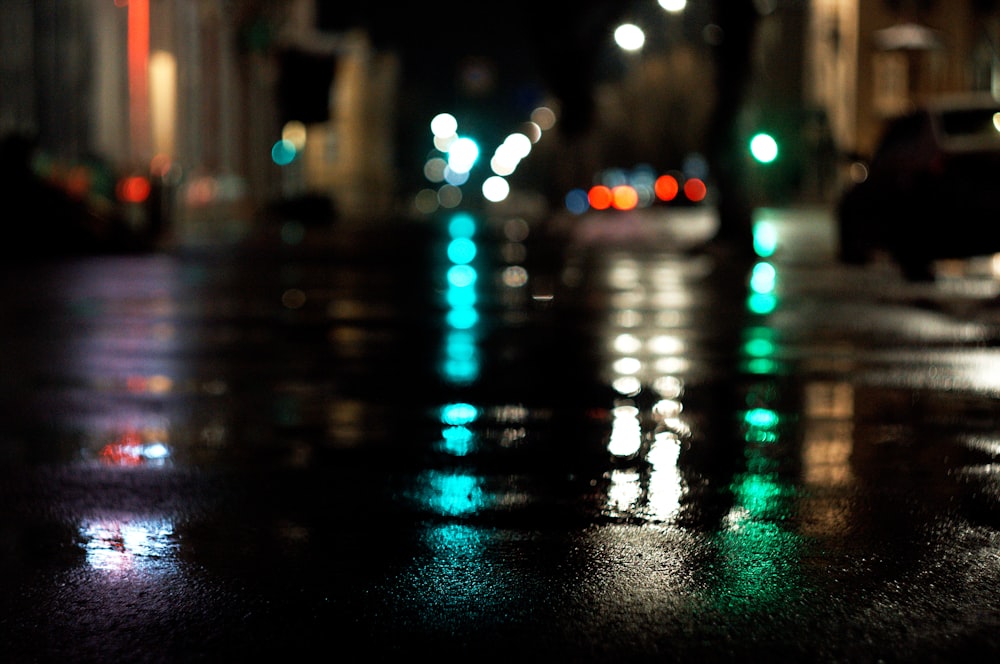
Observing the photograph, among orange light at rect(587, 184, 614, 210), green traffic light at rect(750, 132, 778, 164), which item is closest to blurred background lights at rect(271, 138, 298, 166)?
orange light at rect(587, 184, 614, 210)

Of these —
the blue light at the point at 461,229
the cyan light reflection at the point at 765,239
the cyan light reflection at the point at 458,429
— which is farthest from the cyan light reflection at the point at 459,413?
the blue light at the point at 461,229

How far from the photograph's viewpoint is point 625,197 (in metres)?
43.1

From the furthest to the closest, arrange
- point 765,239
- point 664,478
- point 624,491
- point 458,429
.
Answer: point 765,239 → point 458,429 → point 664,478 → point 624,491

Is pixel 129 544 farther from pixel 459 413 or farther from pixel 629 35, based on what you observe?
pixel 629 35

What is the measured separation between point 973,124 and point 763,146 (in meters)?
11.9

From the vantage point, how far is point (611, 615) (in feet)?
14.0

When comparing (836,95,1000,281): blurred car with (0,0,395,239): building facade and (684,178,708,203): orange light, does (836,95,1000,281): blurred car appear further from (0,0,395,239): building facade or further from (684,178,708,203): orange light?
(684,178,708,203): orange light

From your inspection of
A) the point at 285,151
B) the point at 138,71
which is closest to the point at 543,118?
the point at 285,151

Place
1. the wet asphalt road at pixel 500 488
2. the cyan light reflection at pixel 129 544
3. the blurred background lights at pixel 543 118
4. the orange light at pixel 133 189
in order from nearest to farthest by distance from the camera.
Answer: the wet asphalt road at pixel 500 488
the cyan light reflection at pixel 129 544
the orange light at pixel 133 189
the blurred background lights at pixel 543 118

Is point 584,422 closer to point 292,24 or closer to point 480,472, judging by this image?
point 480,472

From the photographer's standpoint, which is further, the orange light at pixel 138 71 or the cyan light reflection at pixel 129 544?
the orange light at pixel 138 71

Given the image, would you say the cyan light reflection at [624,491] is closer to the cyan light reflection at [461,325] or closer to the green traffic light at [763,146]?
the cyan light reflection at [461,325]

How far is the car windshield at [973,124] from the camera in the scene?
1786 cm

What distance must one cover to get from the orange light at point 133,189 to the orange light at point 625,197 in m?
14.4
